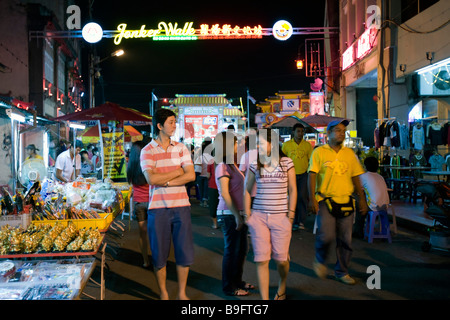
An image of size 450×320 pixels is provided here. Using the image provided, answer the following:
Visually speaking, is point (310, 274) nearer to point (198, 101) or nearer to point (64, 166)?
point (64, 166)

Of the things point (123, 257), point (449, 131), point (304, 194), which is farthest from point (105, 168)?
point (449, 131)

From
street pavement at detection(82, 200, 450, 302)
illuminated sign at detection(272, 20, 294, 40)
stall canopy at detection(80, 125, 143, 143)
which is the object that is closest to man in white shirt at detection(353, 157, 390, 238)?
street pavement at detection(82, 200, 450, 302)

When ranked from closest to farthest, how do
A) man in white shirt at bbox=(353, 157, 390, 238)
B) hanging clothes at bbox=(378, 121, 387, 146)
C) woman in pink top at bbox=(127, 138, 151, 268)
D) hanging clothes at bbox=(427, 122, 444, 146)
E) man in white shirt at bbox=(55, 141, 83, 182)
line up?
woman in pink top at bbox=(127, 138, 151, 268) → man in white shirt at bbox=(353, 157, 390, 238) → man in white shirt at bbox=(55, 141, 83, 182) → hanging clothes at bbox=(427, 122, 444, 146) → hanging clothes at bbox=(378, 121, 387, 146)

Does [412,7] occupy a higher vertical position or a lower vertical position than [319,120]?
higher

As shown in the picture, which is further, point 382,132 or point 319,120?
point 382,132

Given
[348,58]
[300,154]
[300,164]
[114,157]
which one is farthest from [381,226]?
[348,58]

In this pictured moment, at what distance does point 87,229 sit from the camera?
5207mm

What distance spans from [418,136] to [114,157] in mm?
9713

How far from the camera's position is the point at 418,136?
13.3 metres

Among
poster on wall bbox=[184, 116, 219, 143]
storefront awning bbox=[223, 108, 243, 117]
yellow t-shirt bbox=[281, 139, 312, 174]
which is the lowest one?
yellow t-shirt bbox=[281, 139, 312, 174]

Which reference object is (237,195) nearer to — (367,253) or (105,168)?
(367,253)

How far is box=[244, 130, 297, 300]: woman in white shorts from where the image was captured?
14.2 ft

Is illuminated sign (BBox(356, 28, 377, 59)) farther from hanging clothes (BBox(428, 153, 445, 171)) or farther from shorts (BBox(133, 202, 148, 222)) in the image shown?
shorts (BBox(133, 202, 148, 222))

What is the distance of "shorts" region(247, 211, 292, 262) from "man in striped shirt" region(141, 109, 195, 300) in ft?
2.50
